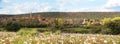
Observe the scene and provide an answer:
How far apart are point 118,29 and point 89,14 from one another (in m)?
90.7

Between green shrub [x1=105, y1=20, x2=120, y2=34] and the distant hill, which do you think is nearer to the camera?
green shrub [x1=105, y1=20, x2=120, y2=34]

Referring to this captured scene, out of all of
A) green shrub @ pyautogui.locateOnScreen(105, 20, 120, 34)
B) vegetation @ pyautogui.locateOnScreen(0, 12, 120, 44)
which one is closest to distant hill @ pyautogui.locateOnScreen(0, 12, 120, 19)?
vegetation @ pyautogui.locateOnScreen(0, 12, 120, 44)

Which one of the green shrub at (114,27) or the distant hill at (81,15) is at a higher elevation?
the green shrub at (114,27)

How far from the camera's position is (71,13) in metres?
155

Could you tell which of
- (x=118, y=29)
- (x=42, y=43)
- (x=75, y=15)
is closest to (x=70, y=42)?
(x=42, y=43)

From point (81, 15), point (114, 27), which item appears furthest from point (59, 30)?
point (81, 15)

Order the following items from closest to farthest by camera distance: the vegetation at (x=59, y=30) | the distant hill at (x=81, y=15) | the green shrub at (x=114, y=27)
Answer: the vegetation at (x=59, y=30), the green shrub at (x=114, y=27), the distant hill at (x=81, y=15)

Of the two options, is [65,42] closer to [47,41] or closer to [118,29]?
[47,41]

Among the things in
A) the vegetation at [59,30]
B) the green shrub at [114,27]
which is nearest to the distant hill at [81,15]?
the vegetation at [59,30]

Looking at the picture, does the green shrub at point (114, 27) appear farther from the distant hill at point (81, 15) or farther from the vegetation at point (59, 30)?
the distant hill at point (81, 15)

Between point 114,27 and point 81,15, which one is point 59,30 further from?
point 81,15

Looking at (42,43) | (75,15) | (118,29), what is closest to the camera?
(42,43)

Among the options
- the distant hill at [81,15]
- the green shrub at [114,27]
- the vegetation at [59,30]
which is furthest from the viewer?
the distant hill at [81,15]

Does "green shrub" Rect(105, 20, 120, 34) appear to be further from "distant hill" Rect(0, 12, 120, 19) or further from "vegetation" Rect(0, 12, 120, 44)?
"distant hill" Rect(0, 12, 120, 19)
